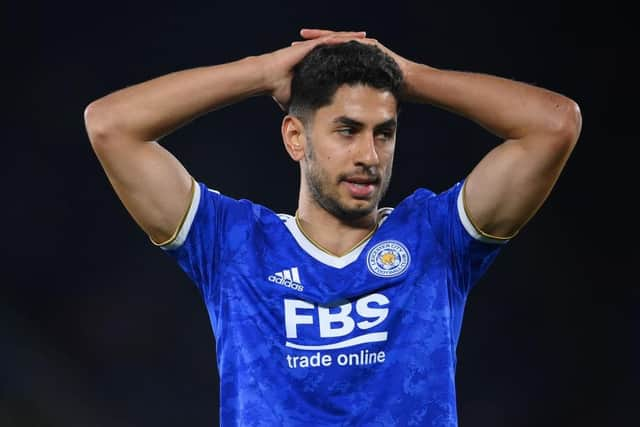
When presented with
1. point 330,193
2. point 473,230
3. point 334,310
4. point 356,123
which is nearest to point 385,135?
point 356,123

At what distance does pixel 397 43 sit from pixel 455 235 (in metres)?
A: 2.06

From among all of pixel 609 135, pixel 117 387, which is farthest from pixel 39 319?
pixel 609 135

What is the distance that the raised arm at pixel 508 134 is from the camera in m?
1.88

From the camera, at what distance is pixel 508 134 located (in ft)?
6.33

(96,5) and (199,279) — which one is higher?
(96,5)

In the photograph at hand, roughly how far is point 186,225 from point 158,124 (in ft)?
0.71

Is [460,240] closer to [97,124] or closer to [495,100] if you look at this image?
[495,100]

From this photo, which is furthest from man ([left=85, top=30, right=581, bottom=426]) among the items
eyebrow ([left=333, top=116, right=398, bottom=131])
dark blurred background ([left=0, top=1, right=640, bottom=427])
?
dark blurred background ([left=0, top=1, right=640, bottom=427])

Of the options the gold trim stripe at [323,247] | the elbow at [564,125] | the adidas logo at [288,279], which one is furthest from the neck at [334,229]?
the elbow at [564,125]

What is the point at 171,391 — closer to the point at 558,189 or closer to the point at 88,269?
the point at 88,269

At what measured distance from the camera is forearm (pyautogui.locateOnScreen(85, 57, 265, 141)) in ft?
6.18

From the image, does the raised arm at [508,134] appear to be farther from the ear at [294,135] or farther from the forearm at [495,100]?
the ear at [294,135]

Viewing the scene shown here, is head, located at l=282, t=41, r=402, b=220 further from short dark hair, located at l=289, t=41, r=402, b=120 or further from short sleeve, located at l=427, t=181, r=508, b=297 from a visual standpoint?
short sleeve, located at l=427, t=181, r=508, b=297

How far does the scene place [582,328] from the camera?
3.79m
